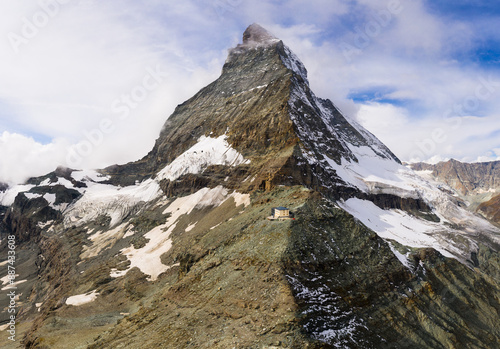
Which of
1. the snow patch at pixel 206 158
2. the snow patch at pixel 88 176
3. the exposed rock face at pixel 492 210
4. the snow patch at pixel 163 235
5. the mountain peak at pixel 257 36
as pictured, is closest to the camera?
the snow patch at pixel 163 235

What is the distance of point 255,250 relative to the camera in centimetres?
3462

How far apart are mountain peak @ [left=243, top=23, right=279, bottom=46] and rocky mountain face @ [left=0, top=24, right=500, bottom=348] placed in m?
24.2

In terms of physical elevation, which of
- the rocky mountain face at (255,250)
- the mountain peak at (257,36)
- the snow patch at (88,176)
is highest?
the mountain peak at (257,36)

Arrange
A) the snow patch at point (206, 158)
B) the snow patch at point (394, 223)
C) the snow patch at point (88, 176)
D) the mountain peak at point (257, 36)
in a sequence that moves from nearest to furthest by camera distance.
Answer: the snow patch at point (394, 223), the snow patch at point (206, 158), the snow patch at point (88, 176), the mountain peak at point (257, 36)

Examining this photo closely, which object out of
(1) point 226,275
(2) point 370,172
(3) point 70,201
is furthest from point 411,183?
(3) point 70,201

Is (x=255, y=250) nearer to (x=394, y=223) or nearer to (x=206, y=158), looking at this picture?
(x=206, y=158)

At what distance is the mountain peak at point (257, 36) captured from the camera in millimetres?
165500

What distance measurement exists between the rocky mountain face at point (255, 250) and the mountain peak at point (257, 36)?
24.2 metres

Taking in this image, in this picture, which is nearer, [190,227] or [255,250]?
[255,250]

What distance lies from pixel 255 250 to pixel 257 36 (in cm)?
17012

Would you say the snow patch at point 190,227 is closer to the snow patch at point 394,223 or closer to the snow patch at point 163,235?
the snow patch at point 163,235

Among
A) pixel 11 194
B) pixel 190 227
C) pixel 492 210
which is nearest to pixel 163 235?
pixel 190 227

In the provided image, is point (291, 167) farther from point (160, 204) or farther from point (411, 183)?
point (411, 183)

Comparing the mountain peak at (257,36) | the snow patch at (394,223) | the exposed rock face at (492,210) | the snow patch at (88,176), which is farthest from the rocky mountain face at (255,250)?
the exposed rock face at (492,210)
